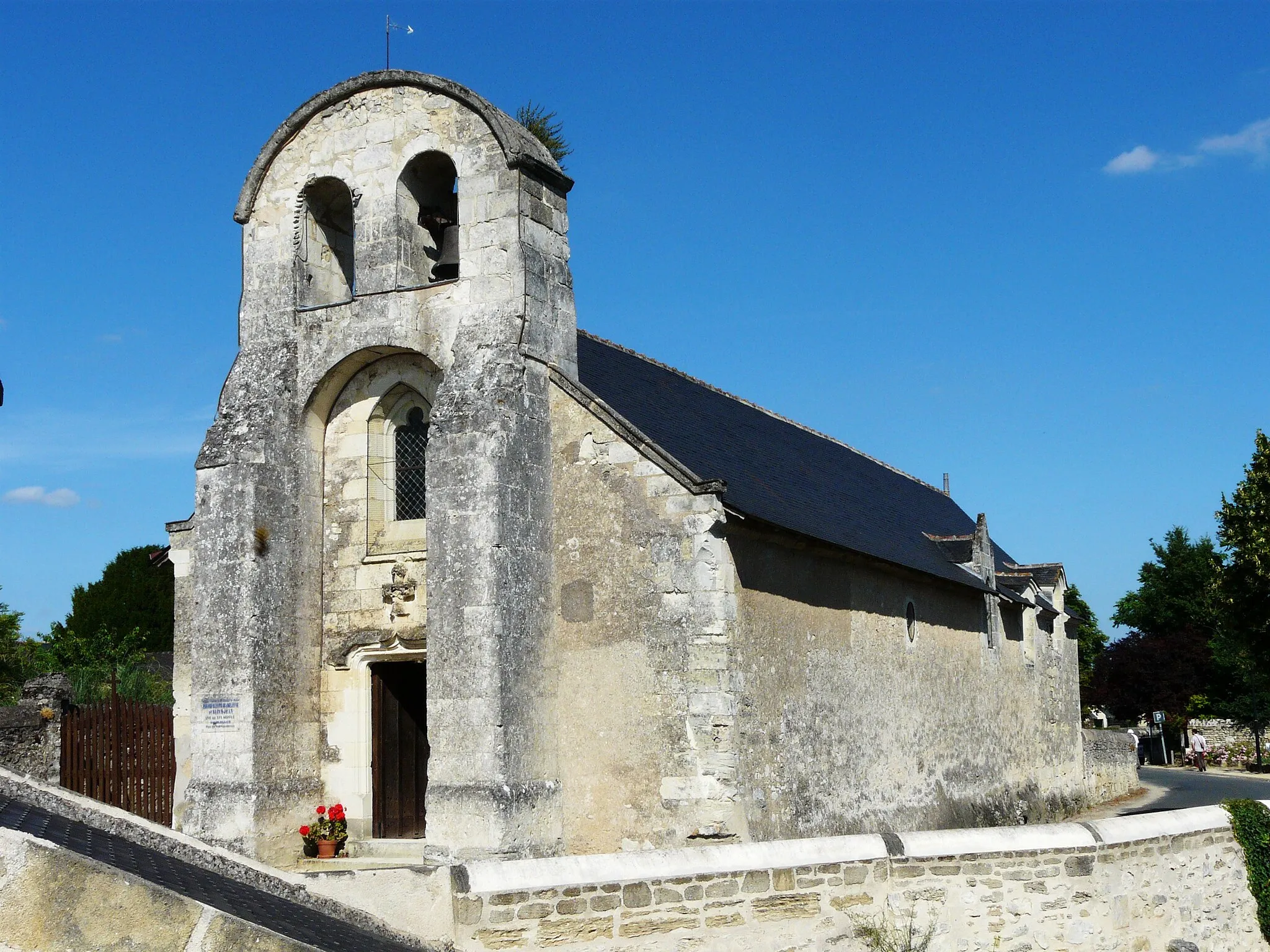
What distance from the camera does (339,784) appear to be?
12.1m

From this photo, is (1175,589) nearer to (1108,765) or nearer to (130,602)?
(1108,765)

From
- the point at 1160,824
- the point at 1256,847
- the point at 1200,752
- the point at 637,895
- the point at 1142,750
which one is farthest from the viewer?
the point at 1142,750

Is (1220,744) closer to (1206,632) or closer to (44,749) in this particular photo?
(1206,632)

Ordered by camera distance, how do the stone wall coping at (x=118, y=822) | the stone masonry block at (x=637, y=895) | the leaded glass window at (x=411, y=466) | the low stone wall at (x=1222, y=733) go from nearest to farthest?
the stone wall coping at (x=118, y=822) → the stone masonry block at (x=637, y=895) → the leaded glass window at (x=411, y=466) → the low stone wall at (x=1222, y=733)

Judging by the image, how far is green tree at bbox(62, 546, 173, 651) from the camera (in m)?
37.8

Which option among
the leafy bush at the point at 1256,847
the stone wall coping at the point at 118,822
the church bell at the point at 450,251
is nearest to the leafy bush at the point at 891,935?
the stone wall coping at the point at 118,822

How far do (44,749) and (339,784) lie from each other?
3.15 meters

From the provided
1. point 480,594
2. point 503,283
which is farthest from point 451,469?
point 503,283

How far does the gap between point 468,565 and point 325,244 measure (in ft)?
14.0

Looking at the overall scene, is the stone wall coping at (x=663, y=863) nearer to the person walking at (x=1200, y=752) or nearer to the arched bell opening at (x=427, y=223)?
the arched bell opening at (x=427, y=223)

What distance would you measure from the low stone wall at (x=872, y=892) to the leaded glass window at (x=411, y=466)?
5.82 metres

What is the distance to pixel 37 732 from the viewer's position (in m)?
12.6

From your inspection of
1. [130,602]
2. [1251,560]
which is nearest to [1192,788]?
[1251,560]

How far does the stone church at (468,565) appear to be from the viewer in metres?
10.8
